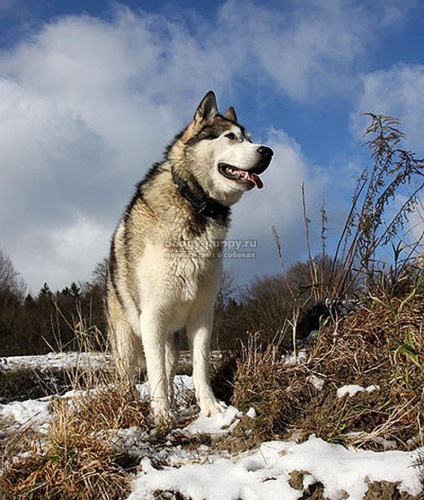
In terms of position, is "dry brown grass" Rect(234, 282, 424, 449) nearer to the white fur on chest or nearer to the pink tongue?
the white fur on chest

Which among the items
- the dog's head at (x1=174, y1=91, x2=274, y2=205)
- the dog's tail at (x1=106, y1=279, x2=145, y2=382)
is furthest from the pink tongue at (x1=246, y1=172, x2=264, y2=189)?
the dog's tail at (x1=106, y1=279, x2=145, y2=382)

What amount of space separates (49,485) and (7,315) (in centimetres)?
2429

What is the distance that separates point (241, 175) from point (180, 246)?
0.86m

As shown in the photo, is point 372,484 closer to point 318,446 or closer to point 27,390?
point 318,446

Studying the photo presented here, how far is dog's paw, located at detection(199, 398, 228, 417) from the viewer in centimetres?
446

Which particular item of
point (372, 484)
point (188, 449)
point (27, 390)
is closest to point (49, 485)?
point (188, 449)

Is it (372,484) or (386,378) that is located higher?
(386,378)

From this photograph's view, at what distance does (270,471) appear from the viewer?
3.16 m

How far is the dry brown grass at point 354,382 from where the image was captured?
346 cm

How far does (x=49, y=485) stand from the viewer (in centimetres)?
332

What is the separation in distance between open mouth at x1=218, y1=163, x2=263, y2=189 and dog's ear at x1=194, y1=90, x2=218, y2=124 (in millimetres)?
590

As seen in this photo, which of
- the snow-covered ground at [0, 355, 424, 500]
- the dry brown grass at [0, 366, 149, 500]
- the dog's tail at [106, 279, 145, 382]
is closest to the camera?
the snow-covered ground at [0, 355, 424, 500]

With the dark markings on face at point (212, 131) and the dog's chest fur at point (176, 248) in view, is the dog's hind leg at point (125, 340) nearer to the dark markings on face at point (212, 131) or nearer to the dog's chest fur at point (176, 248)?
the dog's chest fur at point (176, 248)

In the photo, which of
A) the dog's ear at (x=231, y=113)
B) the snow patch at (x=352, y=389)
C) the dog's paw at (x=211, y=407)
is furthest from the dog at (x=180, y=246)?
the snow patch at (x=352, y=389)
